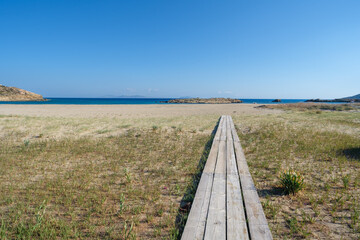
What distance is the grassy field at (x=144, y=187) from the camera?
2.94 metres

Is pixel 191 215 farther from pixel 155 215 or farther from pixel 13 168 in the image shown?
pixel 13 168

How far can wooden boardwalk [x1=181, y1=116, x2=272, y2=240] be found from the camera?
101 inches

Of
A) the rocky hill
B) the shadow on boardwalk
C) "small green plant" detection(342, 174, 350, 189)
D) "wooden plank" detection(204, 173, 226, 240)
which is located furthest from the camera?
the rocky hill

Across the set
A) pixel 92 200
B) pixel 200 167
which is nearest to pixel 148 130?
pixel 200 167

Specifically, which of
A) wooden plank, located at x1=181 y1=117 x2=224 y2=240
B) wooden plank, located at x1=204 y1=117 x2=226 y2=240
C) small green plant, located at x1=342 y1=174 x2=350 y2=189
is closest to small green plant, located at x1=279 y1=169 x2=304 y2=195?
small green plant, located at x1=342 y1=174 x2=350 y2=189

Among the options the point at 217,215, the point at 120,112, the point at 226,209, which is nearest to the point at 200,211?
the point at 217,215

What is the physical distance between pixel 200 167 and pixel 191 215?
8.58 feet

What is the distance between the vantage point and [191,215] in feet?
9.68

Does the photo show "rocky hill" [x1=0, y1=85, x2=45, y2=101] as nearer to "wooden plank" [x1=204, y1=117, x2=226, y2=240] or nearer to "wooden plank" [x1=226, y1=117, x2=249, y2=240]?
"wooden plank" [x1=204, y1=117, x2=226, y2=240]

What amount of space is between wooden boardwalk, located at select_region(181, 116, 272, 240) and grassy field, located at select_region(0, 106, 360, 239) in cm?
29

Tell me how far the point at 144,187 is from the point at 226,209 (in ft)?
7.11

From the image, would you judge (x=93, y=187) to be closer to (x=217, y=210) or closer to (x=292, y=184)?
(x=217, y=210)

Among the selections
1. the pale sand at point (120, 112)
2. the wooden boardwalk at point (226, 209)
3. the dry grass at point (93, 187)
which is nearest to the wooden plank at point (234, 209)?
the wooden boardwalk at point (226, 209)

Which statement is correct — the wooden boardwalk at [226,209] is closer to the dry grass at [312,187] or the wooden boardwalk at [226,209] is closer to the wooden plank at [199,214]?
the wooden plank at [199,214]
